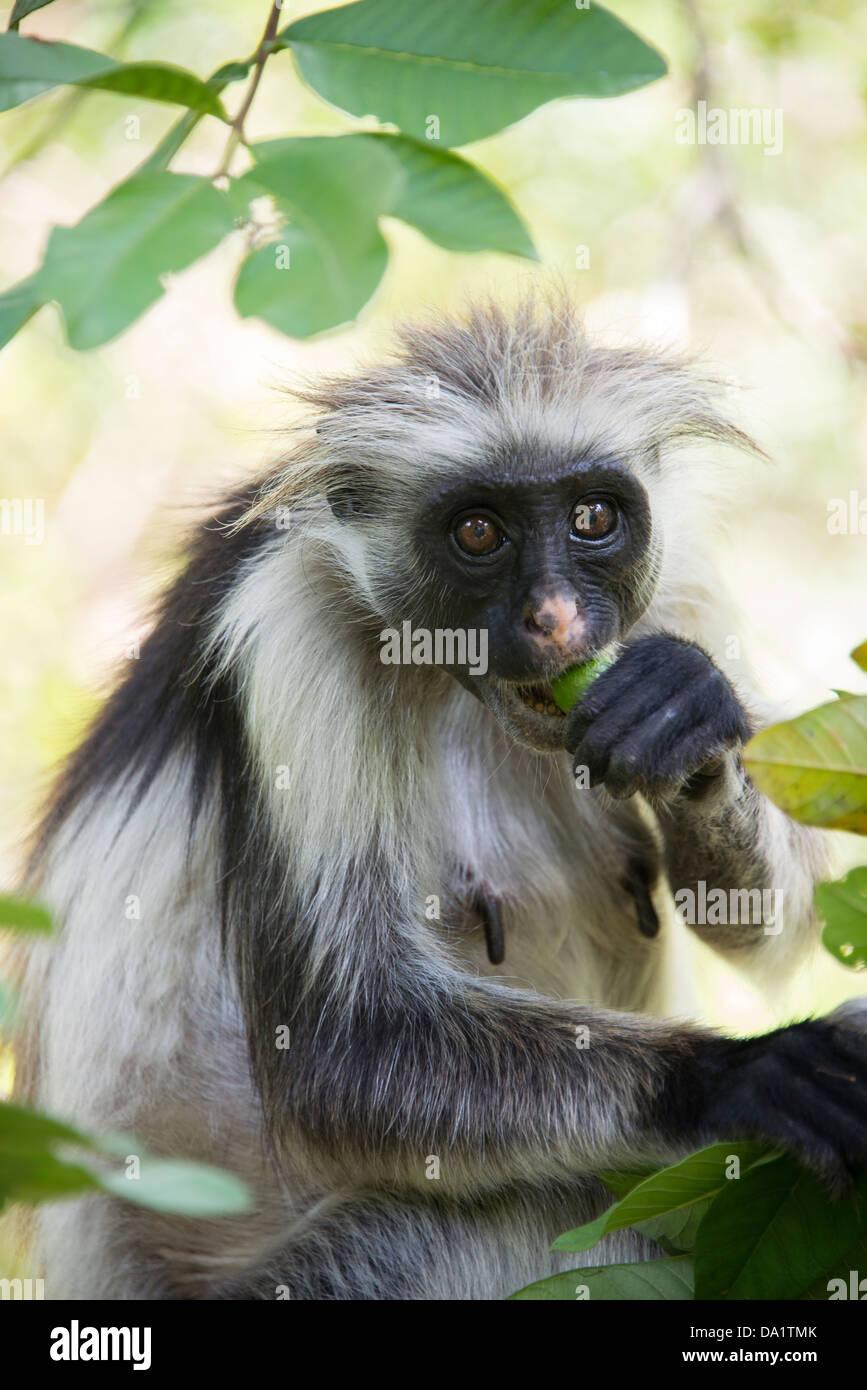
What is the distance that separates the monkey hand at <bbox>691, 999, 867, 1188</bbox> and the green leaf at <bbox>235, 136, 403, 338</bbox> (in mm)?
2319

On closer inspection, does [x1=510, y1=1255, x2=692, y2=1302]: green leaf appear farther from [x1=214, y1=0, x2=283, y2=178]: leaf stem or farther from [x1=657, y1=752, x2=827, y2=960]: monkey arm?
[x1=214, y1=0, x2=283, y2=178]: leaf stem

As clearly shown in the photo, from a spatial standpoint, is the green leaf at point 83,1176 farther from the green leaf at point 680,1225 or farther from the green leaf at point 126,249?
the green leaf at point 680,1225

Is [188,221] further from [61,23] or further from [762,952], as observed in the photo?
[61,23]

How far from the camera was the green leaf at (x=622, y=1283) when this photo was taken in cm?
294

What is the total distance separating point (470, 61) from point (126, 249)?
451 mm

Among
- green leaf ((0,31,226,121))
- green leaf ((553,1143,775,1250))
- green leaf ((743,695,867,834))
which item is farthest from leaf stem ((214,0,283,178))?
green leaf ((553,1143,775,1250))

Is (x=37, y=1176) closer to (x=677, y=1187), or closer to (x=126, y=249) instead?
(x=126, y=249)

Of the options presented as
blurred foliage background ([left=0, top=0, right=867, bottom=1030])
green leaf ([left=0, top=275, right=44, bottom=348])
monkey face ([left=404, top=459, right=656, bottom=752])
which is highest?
blurred foliage background ([left=0, top=0, right=867, bottom=1030])

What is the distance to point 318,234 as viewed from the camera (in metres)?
1.18

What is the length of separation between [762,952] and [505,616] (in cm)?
161

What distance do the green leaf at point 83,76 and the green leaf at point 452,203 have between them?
204 millimetres

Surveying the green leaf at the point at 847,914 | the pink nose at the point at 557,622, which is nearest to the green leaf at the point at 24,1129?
the green leaf at the point at 847,914

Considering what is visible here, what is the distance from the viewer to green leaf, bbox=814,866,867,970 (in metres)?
2.48
